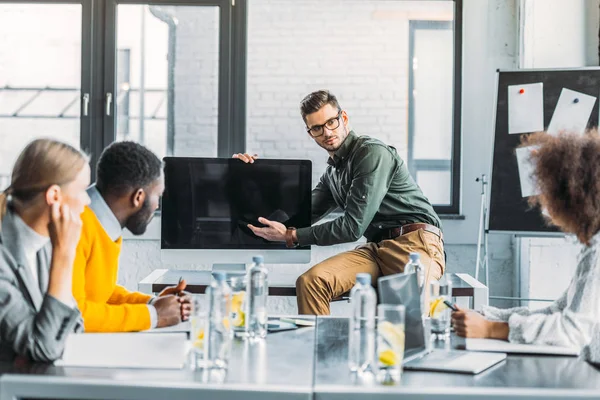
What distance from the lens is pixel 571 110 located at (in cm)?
387

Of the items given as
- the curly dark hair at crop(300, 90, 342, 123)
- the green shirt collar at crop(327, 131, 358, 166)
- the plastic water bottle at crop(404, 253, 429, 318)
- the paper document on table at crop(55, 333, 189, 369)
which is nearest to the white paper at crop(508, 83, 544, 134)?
the green shirt collar at crop(327, 131, 358, 166)

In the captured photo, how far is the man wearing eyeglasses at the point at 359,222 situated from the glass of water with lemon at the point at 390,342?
1.61 m

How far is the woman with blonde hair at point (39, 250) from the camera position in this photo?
157 centimetres

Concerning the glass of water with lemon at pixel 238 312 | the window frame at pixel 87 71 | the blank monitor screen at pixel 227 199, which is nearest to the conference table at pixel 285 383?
the glass of water with lemon at pixel 238 312

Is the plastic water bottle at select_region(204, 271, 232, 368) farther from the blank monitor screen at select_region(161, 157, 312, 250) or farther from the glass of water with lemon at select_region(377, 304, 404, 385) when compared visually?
the blank monitor screen at select_region(161, 157, 312, 250)

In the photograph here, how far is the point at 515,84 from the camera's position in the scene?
3.97 m

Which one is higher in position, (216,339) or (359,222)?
(359,222)

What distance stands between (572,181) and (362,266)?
160 cm

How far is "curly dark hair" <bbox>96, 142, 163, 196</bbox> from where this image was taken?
202 centimetres

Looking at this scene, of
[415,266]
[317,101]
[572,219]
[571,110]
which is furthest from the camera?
[571,110]

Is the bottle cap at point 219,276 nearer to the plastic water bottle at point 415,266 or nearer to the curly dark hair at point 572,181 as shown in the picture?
the plastic water bottle at point 415,266

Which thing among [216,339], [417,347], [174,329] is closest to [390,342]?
[417,347]

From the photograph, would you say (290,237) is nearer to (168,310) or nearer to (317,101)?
(317,101)

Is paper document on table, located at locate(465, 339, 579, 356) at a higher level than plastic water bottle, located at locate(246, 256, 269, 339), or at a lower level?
lower
